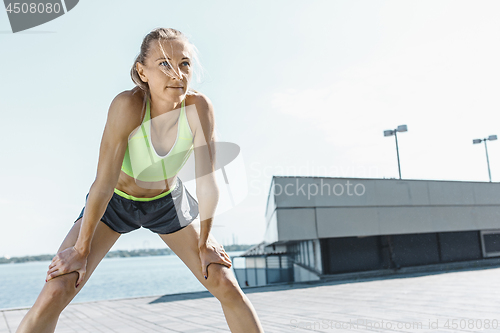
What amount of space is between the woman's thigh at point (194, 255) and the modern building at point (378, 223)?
10.1 m

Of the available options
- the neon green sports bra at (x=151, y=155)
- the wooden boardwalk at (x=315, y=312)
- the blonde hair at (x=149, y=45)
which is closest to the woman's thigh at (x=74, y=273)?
the neon green sports bra at (x=151, y=155)

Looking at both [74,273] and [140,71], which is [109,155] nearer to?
[140,71]

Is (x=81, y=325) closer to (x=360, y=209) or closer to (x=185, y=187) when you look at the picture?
(x=185, y=187)

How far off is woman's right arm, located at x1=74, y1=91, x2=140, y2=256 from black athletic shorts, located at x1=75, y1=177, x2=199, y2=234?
246 millimetres

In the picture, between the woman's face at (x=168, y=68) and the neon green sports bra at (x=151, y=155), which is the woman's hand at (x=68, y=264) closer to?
the neon green sports bra at (x=151, y=155)

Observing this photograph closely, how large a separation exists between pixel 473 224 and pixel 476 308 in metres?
10.7

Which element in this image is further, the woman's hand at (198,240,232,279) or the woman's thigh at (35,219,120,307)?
the woman's hand at (198,240,232,279)

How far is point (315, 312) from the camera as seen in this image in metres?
5.78

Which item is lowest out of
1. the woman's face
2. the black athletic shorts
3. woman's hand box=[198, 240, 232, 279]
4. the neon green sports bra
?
woman's hand box=[198, 240, 232, 279]

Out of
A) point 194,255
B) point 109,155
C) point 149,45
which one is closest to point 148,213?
point 194,255

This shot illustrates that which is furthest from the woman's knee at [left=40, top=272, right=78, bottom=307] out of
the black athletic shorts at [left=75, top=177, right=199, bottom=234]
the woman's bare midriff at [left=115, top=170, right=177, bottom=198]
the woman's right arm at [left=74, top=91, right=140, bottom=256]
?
the woman's bare midriff at [left=115, top=170, right=177, bottom=198]

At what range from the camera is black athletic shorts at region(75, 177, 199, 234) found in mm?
2145

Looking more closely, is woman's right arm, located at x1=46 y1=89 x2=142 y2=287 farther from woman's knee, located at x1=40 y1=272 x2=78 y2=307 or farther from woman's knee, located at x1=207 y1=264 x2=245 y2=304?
woman's knee, located at x1=207 y1=264 x2=245 y2=304

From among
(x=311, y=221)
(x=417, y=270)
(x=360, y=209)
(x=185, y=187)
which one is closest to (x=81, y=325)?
(x=185, y=187)
